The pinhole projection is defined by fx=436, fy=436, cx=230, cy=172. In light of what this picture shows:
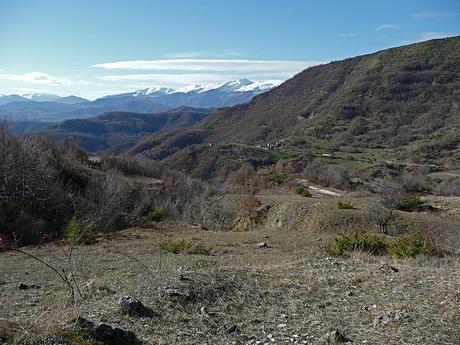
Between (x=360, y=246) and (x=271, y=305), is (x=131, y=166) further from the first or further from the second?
(x=271, y=305)

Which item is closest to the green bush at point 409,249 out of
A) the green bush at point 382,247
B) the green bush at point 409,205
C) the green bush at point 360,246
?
the green bush at point 382,247

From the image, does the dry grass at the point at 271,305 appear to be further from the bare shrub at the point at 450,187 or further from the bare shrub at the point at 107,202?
the bare shrub at the point at 450,187

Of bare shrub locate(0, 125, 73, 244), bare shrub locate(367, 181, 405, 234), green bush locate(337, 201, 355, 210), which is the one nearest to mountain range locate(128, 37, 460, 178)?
green bush locate(337, 201, 355, 210)

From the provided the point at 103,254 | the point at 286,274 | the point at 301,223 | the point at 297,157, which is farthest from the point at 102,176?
the point at 297,157

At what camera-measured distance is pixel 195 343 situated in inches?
191

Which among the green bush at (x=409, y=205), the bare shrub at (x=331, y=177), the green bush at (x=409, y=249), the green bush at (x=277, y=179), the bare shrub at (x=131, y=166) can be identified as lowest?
the green bush at (x=277, y=179)

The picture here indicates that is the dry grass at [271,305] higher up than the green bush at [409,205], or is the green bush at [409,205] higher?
the dry grass at [271,305]

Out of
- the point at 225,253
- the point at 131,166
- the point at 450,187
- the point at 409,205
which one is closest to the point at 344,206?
the point at 409,205

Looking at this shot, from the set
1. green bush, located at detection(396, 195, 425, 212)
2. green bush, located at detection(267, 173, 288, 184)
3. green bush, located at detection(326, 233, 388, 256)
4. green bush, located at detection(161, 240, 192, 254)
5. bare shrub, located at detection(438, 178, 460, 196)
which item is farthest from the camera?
green bush, located at detection(267, 173, 288, 184)

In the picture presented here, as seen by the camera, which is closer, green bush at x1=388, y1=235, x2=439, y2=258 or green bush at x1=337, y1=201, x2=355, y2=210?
green bush at x1=388, y1=235, x2=439, y2=258

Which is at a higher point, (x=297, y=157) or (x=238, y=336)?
(x=238, y=336)

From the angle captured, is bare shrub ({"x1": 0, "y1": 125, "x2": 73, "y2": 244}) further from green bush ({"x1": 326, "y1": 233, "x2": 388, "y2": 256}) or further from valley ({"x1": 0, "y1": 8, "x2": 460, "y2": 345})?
green bush ({"x1": 326, "y1": 233, "x2": 388, "y2": 256})

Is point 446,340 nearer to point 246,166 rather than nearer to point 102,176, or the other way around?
point 102,176

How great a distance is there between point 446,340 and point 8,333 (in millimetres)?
4577
